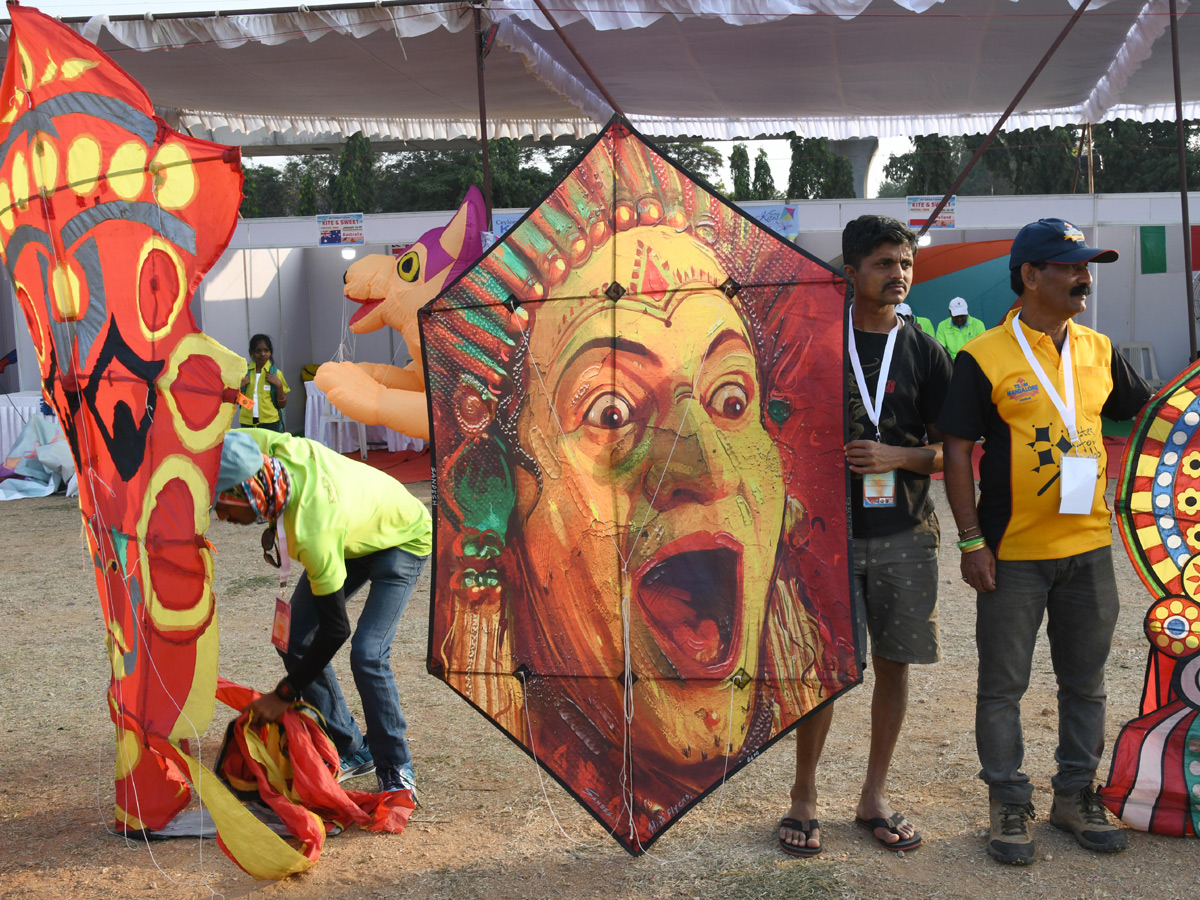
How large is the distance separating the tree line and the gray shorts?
60.3 feet

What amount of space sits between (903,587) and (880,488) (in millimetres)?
278

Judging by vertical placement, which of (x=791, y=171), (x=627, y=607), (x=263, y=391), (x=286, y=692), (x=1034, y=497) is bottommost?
(x=286, y=692)

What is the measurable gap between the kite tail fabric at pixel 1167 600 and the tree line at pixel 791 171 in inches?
712

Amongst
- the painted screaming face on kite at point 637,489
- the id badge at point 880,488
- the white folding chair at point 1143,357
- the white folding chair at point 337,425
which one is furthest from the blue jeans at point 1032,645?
the white folding chair at point 1143,357

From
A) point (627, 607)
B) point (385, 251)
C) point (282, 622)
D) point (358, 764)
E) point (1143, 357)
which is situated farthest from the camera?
point (1143, 357)

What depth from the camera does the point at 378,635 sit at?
119 inches

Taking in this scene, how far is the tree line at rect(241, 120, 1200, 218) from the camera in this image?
80.3 ft

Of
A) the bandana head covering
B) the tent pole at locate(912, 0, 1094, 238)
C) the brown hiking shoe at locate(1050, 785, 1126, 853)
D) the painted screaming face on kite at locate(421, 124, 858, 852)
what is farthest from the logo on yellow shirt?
the tent pole at locate(912, 0, 1094, 238)

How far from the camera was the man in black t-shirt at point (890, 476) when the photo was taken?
265 centimetres

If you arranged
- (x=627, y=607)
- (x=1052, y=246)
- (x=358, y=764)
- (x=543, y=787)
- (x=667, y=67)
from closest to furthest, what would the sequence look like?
(x=627, y=607), (x=1052, y=246), (x=543, y=787), (x=358, y=764), (x=667, y=67)

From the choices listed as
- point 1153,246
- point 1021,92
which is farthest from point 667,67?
point 1153,246

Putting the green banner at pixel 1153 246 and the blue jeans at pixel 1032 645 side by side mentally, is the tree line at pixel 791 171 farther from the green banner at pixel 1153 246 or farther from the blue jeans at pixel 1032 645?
the blue jeans at pixel 1032 645

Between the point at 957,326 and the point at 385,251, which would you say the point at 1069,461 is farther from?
the point at 385,251

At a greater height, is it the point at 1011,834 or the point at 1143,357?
the point at 1143,357
